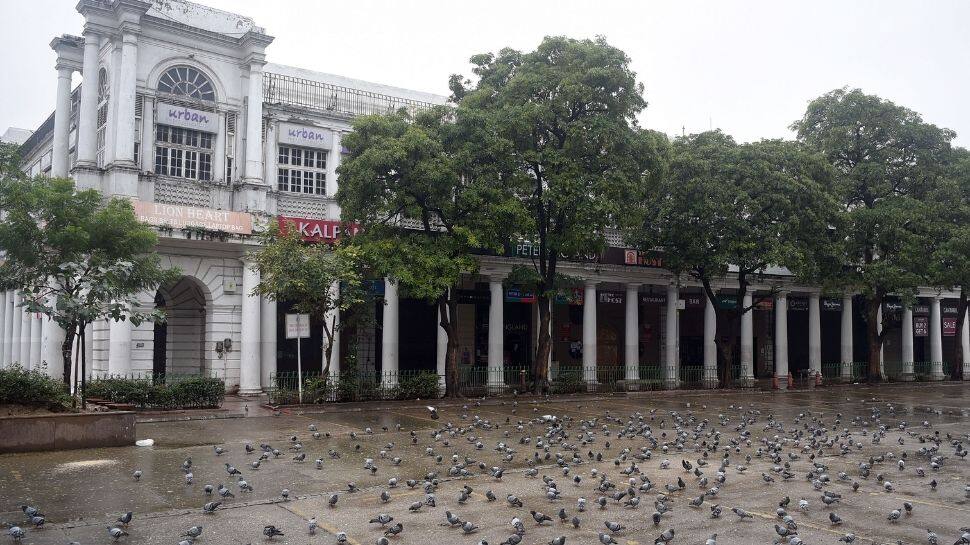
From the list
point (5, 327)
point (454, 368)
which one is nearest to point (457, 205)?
point (454, 368)

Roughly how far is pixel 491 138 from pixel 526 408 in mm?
8948

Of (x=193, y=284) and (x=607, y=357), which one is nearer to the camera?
(x=193, y=284)

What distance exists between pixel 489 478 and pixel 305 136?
66.9ft

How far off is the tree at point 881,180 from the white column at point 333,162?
884 inches

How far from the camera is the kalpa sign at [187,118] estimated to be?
87.5 ft

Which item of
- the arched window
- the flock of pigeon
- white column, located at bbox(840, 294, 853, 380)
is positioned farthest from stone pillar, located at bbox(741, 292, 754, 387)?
the arched window

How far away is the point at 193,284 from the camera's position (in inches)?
1154

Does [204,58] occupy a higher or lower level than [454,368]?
higher

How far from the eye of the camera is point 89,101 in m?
26.4

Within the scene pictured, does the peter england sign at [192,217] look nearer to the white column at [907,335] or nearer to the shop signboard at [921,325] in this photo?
the white column at [907,335]

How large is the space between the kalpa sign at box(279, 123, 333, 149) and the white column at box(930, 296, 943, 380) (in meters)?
37.1

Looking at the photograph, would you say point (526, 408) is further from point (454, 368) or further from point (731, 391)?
point (731, 391)

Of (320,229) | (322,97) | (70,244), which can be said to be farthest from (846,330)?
(70,244)

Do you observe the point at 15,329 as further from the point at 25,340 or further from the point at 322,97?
the point at 322,97
